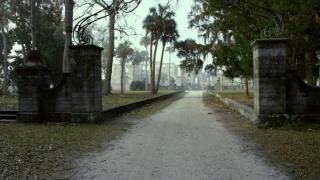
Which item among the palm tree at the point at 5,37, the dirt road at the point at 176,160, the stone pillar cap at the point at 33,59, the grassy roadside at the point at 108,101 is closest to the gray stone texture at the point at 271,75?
the dirt road at the point at 176,160

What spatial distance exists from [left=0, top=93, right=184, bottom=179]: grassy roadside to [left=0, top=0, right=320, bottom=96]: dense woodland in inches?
169

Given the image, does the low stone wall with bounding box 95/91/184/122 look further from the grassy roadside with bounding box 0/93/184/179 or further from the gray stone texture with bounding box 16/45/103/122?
the grassy roadside with bounding box 0/93/184/179

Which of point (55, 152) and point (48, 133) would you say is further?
point (48, 133)

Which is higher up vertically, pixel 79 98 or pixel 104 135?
pixel 79 98

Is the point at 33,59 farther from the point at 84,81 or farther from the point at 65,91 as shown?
the point at 84,81

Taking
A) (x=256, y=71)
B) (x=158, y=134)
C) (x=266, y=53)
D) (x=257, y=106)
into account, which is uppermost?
(x=266, y=53)

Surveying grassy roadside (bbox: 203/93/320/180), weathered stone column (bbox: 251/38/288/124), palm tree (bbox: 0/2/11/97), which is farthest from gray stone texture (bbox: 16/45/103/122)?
palm tree (bbox: 0/2/11/97)

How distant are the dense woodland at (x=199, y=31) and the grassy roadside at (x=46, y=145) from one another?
169 inches

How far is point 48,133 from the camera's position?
6688 millimetres

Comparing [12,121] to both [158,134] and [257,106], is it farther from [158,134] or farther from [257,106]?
[257,106]

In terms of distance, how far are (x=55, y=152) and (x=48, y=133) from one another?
194 centimetres

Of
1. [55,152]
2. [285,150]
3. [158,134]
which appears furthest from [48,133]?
[285,150]

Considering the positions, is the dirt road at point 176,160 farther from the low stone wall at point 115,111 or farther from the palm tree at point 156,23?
the palm tree at point 156,23

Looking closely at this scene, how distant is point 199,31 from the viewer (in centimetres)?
2409
